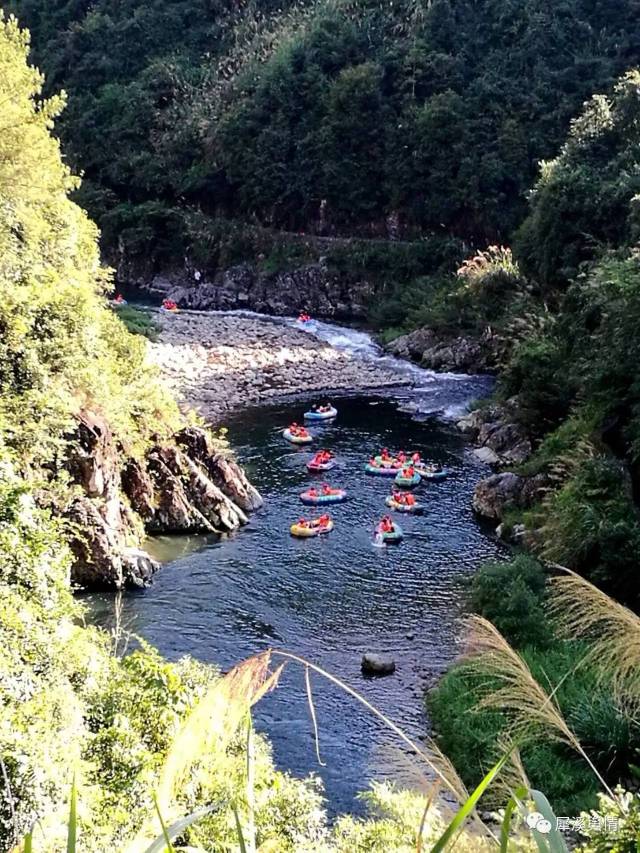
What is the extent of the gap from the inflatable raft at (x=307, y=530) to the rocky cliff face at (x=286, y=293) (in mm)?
27158

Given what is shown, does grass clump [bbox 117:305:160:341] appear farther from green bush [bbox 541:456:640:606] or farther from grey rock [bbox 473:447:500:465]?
green bush [bbox 541:456:640:606]

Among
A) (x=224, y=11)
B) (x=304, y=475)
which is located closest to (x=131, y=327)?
(x=304, y=475)

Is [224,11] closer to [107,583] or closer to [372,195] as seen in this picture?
[372,195]

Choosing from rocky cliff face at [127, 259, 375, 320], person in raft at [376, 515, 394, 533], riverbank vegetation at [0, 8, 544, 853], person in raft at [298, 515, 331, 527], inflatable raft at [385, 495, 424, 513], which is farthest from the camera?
rocky cliff face at [127, 259, 375, 320]

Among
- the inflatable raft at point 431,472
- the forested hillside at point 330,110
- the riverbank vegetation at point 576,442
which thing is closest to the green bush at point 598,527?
the riverbank vegetation at point 576,442

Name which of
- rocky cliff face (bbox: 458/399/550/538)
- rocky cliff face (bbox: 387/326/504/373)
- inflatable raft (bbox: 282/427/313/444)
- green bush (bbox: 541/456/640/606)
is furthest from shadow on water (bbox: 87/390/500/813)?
rocky cliff face (bbox: 387/326/504/373)

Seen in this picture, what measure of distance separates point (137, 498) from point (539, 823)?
1862cm

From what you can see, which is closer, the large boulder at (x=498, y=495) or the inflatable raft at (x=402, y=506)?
the large boulder at (x=498, y=495)

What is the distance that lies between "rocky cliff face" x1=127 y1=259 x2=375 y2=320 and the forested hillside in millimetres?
4434

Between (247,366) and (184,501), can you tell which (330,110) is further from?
(184,501)

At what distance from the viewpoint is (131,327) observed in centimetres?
3719

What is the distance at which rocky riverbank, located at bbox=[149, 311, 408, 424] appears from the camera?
32.2 metres

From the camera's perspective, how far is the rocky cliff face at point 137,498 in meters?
17.4

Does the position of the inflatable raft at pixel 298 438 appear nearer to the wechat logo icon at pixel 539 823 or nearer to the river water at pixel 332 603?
the river water at pixel 332 603
